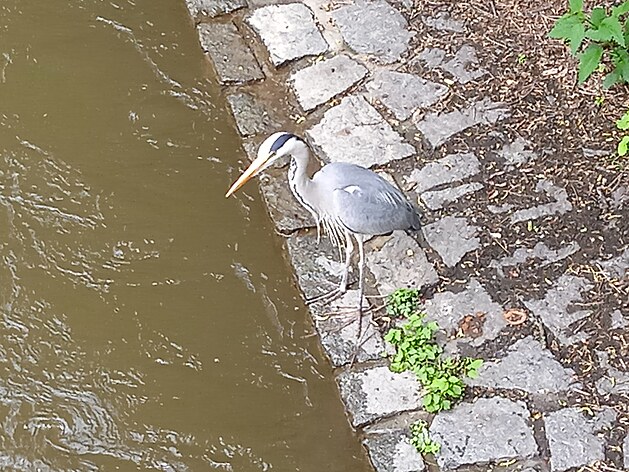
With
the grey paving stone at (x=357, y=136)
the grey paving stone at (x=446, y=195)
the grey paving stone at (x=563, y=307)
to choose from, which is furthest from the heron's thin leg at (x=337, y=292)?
the grey paving stone at (x=563, y=307)

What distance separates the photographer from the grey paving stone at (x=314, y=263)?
11.1ft

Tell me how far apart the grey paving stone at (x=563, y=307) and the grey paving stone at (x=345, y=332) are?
547 mm

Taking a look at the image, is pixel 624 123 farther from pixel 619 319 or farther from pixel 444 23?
pixel 444 23

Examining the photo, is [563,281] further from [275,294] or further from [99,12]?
[99,12]

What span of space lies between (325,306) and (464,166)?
815mm

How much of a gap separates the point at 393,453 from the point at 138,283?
1.13 m

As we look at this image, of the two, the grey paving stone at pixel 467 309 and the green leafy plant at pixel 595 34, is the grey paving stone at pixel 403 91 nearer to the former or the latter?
the green leafy plant at pixel 595 34

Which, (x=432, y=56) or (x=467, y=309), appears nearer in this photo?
(x=467, y=309)

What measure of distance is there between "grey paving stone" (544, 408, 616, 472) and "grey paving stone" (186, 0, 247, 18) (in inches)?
97.0

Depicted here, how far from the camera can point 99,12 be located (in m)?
4.39

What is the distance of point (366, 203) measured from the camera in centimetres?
308

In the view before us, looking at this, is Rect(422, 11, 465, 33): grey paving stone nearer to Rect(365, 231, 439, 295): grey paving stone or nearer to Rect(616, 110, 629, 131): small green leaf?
Rect(616, 110, 629, 131): small green leaf

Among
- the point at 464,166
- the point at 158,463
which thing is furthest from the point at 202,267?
the point at 464,166

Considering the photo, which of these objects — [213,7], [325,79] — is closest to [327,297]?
[325,79]
